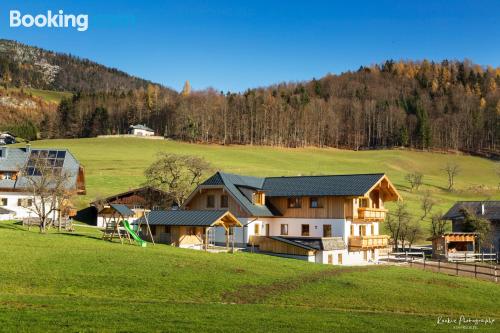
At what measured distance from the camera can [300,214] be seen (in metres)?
54.2

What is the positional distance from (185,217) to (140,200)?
2654 centimetres

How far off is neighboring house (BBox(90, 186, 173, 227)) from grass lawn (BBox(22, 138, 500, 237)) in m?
7.08

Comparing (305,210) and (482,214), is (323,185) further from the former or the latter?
(482,214)

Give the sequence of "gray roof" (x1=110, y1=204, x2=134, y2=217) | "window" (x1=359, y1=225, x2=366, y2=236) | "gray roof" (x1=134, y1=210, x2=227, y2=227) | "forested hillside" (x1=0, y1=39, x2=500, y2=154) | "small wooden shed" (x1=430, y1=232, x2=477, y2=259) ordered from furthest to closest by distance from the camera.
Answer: "forested hillside" (x1=0, y1=39, x2=500, y2=154) < "small wooden shed" (x1=430, y1=232, x2=477, y2=259) < "window" (x1=359, y1=225, x2=366, y2=236) < "gray roof" (x1=134, y1=210, x2=227, y2=227) < "gray roof" (x1=110, y1=204, x2=134, y2=217)

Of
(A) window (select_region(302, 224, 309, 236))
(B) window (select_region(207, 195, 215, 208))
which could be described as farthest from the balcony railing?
(B) window (select_region(207, 195, 215, 208))

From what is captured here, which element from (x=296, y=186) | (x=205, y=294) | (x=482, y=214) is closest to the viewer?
(x=205, y=294)

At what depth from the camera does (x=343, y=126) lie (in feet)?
601

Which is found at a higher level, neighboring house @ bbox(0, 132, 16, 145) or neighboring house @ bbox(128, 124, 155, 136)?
neighboring house @ bbox(128, 124, 155, 136)

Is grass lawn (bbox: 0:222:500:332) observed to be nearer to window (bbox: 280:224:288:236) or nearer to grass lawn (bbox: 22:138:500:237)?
window (bbox: 280:224:288:236)

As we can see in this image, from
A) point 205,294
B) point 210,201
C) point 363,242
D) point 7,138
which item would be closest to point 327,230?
point 363,242

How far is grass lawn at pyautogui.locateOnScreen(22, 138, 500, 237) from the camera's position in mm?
93250

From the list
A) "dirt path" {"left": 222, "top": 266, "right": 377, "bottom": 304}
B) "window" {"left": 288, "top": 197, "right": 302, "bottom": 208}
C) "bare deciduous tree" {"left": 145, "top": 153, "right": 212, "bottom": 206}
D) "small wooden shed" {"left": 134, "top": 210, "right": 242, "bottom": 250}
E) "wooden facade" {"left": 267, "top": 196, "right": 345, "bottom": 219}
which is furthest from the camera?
"bare deciduous tree" {"left": 145, "top": 153, "right": 212, "bottom": 206}

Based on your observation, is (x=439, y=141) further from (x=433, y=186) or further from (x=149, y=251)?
(x=149, y=251)

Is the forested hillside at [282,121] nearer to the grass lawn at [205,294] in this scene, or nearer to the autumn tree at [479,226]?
the autumn tree at [479,226]
